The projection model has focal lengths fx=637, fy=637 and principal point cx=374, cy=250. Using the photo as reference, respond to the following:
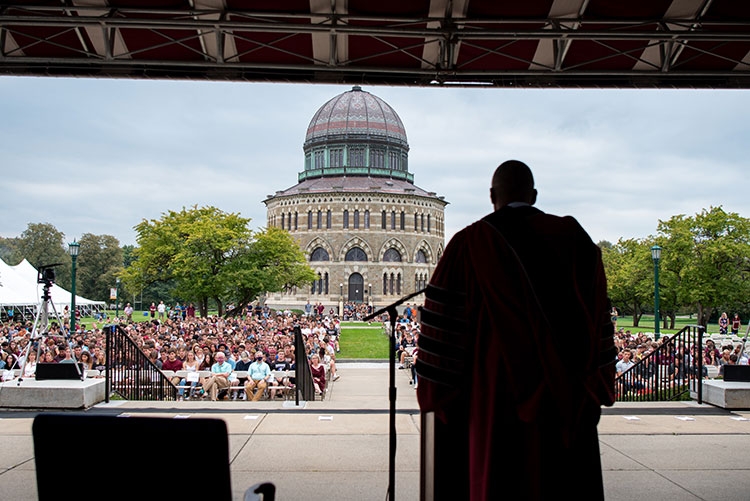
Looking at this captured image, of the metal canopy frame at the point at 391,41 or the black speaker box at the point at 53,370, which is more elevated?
the metal canopy frame at the point at 391,41

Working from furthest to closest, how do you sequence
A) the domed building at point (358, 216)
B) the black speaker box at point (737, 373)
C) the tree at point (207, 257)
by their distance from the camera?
the domed building at point (358, 216) → the tree at point (207, 257) → the black speaker box at point (737, 373)

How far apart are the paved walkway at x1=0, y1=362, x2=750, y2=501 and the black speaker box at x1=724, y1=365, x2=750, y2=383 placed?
597 mm

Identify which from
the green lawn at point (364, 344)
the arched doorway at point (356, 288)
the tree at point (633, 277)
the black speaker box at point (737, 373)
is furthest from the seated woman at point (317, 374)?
the arched doorway at point (356, 288)

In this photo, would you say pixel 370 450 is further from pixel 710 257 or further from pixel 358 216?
pixel 358 216

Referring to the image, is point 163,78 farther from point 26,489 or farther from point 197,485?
point 197,485

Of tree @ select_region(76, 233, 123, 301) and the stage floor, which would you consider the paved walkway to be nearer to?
the stage floor

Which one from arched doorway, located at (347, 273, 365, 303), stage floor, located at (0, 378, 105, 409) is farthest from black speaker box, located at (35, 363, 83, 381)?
arched doorway, located at (347, 273, 365, 303)

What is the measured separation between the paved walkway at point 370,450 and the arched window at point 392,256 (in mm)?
70483

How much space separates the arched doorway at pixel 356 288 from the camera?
78.4 m

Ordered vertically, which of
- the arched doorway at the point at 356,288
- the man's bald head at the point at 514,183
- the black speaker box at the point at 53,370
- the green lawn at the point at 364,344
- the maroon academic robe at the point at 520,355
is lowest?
the green lawn at the point at 364,344

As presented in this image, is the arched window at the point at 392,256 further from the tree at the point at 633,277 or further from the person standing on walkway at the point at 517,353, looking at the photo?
the person standing on walkway at the point at 517,353

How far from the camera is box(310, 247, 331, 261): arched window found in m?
79.4

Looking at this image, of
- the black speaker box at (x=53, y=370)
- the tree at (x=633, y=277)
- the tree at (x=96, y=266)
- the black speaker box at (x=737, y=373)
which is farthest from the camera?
the tree at (x=96, y=266)

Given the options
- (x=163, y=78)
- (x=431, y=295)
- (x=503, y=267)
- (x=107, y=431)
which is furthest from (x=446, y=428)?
(x=163, y=78)
